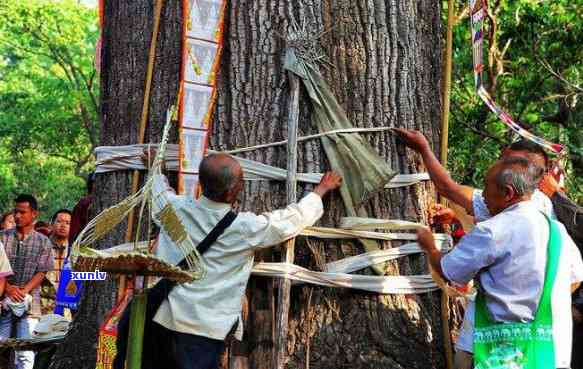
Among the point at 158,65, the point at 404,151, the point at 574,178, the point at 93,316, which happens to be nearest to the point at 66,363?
the point at 93,316

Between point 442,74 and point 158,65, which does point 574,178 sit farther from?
point 158,65

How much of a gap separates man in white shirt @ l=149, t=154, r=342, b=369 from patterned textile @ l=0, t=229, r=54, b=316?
4257 millimetres

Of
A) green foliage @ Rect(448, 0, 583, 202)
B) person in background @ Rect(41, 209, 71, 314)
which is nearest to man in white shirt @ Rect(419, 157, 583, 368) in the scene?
person in background @ Rect(41, 209, 71, 314)

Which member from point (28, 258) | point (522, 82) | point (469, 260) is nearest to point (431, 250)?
point (469, 260)

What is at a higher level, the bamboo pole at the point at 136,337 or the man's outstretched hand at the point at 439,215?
the man's outstretched hand at the point at 439,215

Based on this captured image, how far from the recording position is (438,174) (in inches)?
182

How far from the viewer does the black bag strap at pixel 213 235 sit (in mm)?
4180

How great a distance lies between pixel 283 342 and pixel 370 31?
160 cm

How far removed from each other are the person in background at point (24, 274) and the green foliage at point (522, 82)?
5.31 meters

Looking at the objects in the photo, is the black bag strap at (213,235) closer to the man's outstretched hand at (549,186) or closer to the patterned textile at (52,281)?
the man's outstretched hand at (549,186)

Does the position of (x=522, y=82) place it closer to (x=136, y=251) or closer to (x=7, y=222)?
(x=7, y=222)

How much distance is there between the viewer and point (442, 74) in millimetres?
5148

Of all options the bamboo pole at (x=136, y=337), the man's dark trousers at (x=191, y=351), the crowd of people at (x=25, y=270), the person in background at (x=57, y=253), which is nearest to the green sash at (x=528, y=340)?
the man's dark trousers at (x=191, y=351)

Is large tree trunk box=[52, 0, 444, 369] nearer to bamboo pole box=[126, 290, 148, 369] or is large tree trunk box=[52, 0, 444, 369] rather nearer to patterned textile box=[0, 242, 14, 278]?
bamboo pole box=[126, 290, 148, 369]
